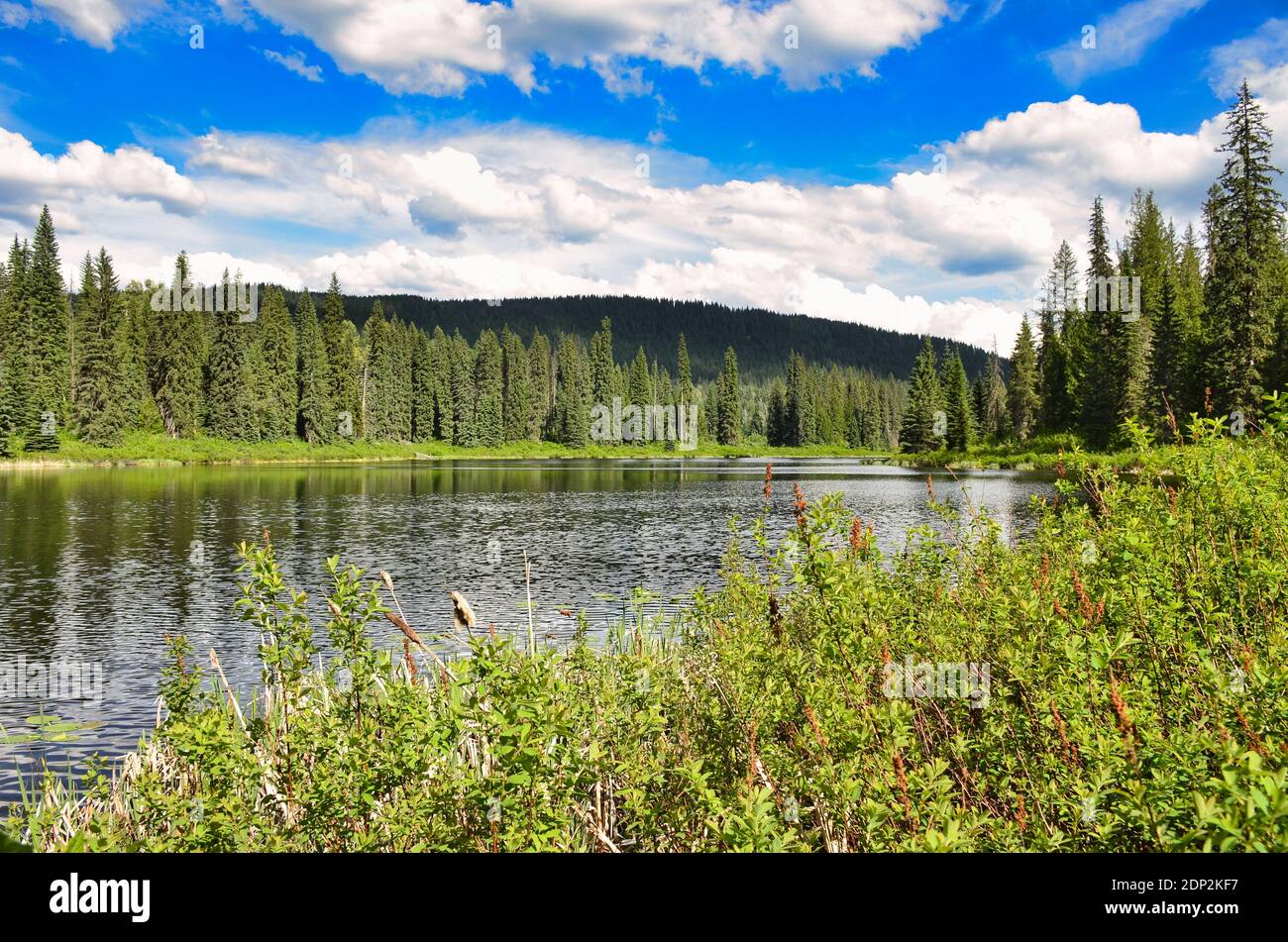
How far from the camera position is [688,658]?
11164 mm

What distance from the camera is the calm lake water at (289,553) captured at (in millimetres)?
16016

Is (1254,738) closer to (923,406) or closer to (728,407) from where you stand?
(923,406)

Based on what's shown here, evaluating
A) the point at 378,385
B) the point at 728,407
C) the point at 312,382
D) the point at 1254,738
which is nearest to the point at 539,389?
the point at 378,385

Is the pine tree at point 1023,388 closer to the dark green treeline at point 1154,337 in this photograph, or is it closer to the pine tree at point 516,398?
the dark green treeline at point 1154,337

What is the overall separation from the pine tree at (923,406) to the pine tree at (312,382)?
253 feet

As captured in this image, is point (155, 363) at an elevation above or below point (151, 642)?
above

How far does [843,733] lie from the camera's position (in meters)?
5.37

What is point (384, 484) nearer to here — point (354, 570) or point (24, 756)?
point (24, 756)

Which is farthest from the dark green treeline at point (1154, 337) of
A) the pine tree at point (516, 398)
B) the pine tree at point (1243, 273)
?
the pine tree at point (516, 398)

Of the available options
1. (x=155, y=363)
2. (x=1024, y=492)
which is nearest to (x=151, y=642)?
(x=1024, y=492)

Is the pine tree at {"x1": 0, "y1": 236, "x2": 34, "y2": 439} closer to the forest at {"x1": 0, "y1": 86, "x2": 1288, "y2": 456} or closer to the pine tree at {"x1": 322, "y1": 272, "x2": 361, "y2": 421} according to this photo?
the forest at {"x1": 0, "y1": 86, "x2": 1288, "y2": 456}

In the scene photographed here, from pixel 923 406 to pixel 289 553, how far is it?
316 feet
